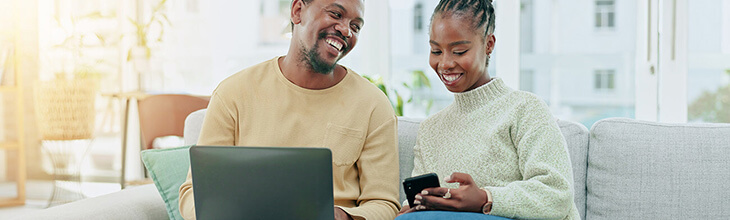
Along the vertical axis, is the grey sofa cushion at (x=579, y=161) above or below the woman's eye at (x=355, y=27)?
below

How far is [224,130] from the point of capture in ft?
4.71

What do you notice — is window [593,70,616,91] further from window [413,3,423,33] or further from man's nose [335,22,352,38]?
man's nose [335,22,352,38]

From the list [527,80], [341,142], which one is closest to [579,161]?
[341,142]

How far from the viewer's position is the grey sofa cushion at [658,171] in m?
1.46

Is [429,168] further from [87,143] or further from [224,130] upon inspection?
[87,143]

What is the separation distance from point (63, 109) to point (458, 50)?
10.4 ft

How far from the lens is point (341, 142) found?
1.44 m

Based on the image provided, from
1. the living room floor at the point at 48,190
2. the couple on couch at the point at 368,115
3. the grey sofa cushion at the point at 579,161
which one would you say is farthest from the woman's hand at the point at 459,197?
the living room floor at the point at 48,190

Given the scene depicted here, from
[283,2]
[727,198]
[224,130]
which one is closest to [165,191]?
[224,130]

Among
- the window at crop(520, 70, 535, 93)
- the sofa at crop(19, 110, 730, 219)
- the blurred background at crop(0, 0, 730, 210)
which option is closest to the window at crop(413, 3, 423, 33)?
the blurred background at crop(0, 0, 730, 210)

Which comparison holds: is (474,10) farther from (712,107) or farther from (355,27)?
(712,107)

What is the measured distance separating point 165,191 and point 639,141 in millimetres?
1222

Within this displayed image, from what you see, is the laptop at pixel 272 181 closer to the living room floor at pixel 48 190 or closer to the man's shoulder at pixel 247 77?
the man's shoulder at pixel 247 77

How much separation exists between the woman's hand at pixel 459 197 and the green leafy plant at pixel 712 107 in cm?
254
